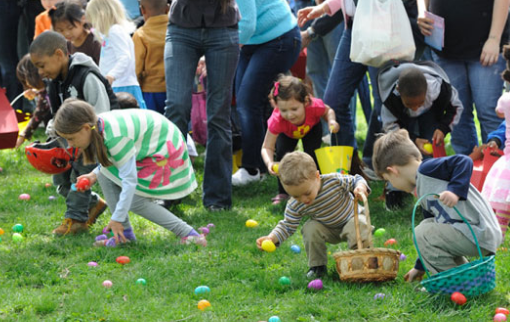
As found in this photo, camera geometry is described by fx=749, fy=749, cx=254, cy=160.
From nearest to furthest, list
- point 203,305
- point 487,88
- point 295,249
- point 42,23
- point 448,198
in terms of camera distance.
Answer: point 448,198 < point 203,305 < point 295,249 < point 487,88 < point 42,23

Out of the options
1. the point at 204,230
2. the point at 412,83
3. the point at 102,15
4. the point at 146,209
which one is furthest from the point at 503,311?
the point at 102,15

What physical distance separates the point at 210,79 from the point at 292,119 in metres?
0.74

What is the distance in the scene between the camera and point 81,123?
4844 millimetres

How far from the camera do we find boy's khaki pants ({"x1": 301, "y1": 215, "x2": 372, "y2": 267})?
15.0ft

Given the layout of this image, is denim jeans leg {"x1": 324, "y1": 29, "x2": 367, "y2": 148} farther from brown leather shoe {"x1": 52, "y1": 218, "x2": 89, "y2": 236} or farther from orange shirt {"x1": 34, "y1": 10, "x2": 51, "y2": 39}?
orange shirt {"x1": 34, "y1": 10, "x2": 51, "y2": 39}

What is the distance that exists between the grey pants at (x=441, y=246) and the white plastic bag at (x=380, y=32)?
215 centimetres

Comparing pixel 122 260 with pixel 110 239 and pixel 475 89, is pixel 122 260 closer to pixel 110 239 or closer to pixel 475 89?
pixel 110 239

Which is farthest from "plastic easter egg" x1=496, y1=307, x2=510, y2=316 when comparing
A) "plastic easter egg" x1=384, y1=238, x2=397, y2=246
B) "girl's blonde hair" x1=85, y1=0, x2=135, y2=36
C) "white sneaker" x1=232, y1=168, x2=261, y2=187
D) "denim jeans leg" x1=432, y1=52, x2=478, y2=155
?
"girl's blonde hair" x1=85, y1=0, x2=135, y2=36

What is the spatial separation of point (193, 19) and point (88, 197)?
1612 millimetres

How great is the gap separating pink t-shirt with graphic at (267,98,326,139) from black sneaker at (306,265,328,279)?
5.89 feet

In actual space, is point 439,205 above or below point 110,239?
above

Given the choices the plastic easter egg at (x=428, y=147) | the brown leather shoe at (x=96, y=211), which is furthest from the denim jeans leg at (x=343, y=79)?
the brown leather shoe at (x=96, y=211)

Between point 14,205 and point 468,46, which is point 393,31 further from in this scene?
point 14,205

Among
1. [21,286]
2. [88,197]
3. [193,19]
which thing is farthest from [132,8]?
[21,286]
